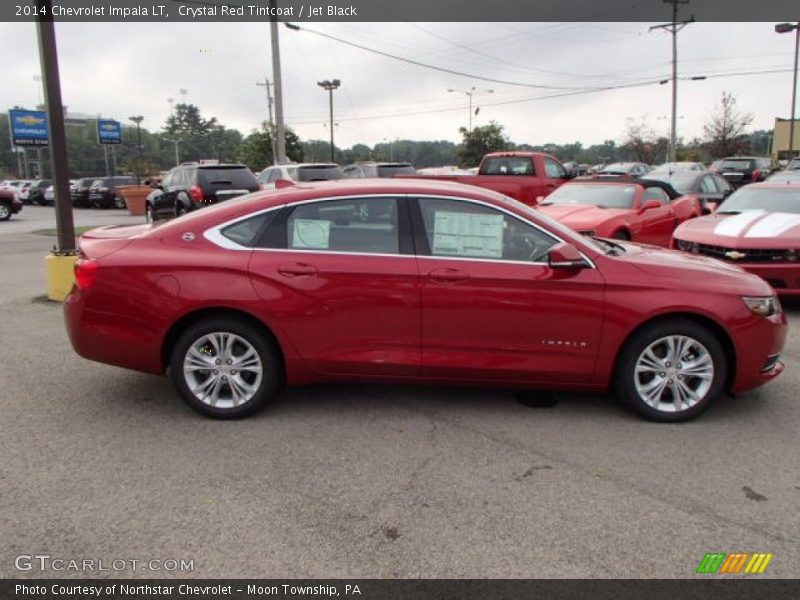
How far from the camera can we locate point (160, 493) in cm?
349

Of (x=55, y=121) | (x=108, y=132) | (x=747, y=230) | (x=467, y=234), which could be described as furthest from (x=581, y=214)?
(x=108, y=132)

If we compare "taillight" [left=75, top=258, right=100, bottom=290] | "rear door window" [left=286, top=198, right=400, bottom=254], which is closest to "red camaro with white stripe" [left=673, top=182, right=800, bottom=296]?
"rear door window" [left=286, top=198, right=400, bottom=254]

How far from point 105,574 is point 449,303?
8.12ft

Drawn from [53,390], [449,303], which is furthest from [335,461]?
[53,390]

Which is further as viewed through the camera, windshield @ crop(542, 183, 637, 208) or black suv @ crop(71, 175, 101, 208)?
black suv @ crop(71, 175, 101, 208)

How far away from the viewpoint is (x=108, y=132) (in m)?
36.0

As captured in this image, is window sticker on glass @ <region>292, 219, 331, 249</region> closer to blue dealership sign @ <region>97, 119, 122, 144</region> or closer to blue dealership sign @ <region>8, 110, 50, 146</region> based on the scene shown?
blue dealership sign @ <region>8, 110, 50, 146</region>

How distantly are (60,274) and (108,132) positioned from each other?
104 ft

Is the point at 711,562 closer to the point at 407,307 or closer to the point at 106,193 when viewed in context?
the point at 407,307

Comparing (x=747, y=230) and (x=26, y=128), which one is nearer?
(x=747, y=230)

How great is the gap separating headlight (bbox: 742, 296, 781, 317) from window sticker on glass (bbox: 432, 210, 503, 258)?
1690 millimetres

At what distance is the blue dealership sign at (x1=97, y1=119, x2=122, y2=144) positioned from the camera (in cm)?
3547

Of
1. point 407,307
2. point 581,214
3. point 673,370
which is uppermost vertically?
point 581,214
